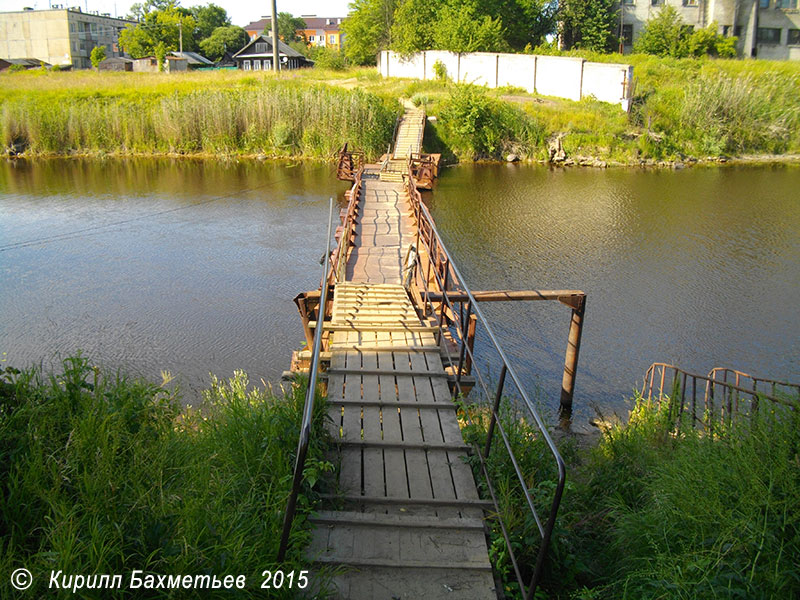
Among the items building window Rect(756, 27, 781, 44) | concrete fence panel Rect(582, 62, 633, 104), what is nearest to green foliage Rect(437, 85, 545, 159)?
concrete fence panel Rect(582, 62, 633, 104)

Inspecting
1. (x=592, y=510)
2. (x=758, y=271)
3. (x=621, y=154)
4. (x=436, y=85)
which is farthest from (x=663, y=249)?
(x=436, y=85)

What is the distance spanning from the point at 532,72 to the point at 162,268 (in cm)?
2606

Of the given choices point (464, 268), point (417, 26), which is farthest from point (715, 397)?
point (417, 26)

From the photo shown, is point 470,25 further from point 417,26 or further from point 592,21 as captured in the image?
point 592,21

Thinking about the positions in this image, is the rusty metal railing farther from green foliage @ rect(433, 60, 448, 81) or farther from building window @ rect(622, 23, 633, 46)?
building window @ rect(622, 23, 633, 46)

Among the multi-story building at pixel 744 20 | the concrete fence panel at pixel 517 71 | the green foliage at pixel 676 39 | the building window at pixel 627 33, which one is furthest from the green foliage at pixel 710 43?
the concrete fence panel at pixel 517 71

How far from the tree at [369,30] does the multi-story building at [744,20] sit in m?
15.2

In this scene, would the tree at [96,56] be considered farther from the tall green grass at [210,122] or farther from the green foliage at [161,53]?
the tall green grass at [210,122]

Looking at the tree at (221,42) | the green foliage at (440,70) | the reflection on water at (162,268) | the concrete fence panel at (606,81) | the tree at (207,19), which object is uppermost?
the tree at (207,19)

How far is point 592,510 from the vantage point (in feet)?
17.1

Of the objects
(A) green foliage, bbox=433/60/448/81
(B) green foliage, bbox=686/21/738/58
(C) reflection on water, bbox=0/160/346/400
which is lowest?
(C) reflection on water, bbox=0/160/346/400

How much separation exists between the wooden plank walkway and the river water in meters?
2.69

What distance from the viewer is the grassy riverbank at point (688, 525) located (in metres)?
3.48

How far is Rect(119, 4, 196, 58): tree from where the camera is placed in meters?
61.9
